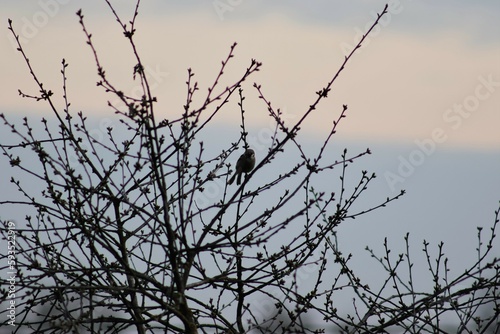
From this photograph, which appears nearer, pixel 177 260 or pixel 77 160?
pixel 177 260

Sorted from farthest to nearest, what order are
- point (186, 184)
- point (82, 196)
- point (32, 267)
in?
1. point (186, 184)
2. point (82, 196)
3. point (32, 267)

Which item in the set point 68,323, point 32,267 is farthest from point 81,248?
point 68,323

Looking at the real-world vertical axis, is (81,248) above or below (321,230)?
above

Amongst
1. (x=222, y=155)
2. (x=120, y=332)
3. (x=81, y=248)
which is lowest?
(x=120, y=332)

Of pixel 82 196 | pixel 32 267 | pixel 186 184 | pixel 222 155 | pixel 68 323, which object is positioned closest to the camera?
pixel 68 323

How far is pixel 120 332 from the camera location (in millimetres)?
4629

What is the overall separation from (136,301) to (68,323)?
118 cm

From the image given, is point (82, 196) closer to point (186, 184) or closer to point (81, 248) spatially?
point (81, 248)

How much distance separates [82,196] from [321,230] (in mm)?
1708

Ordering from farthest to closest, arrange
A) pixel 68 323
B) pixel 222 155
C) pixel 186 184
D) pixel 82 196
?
pixel 222 155 < pixel 186 184 < pixel 82 196 < pixel 68 323

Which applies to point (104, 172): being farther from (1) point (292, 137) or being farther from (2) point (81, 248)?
(1) point (292, 137)

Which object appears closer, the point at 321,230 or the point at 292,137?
the point at 292,137

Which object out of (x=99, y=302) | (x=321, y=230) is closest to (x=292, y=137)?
(x=321, y=230)

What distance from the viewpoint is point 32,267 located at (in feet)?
13.3
